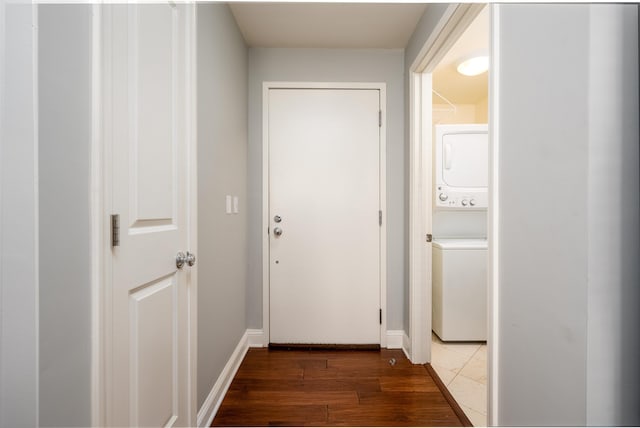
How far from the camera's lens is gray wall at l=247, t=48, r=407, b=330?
89.5 inches

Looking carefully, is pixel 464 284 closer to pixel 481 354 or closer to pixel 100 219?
pixel 481 354

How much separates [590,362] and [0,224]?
4.38 ft

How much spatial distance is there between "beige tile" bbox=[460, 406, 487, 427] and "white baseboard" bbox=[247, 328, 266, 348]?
142 cm

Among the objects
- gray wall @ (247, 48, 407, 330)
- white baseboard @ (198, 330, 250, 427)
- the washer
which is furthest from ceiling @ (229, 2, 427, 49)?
white baseboard @ (198, 330, 250, 427)

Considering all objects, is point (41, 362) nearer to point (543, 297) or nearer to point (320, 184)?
point (543, 297)

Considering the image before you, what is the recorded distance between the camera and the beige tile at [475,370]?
1.80 metres

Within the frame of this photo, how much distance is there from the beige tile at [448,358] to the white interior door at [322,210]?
1.90 ft

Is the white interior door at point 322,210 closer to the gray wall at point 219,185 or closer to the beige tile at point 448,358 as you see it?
the gray wall at point 219,185

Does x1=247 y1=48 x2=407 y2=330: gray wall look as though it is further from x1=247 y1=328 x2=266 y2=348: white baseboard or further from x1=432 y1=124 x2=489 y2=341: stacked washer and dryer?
x1=432 y1=124 x2=489 y2=341: stacked washer and dryer

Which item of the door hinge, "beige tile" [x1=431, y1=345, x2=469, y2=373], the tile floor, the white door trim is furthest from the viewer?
"beige tile" [x1=431, y1=345, x2=469, y2=373]

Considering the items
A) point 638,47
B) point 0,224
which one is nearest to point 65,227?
point 0,224

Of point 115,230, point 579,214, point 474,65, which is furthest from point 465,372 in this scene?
point 474,65

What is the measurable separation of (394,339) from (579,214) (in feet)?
5.95

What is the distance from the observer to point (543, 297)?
85cm
